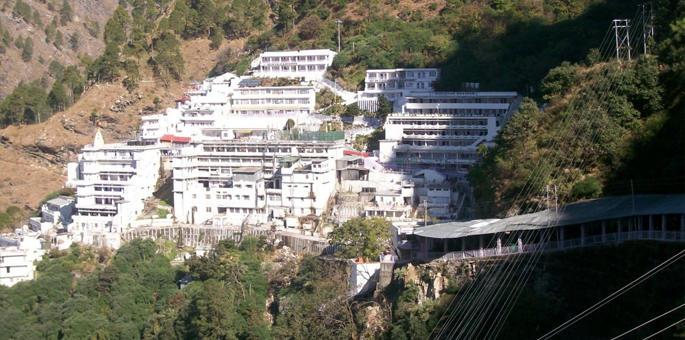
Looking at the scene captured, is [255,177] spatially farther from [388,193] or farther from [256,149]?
[388,193]

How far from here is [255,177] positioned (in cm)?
3144

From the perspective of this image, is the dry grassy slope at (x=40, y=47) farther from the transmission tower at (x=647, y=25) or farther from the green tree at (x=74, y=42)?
the transmission tower at (x=647, y=25)

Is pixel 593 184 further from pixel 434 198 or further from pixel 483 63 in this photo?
pixel 483 63

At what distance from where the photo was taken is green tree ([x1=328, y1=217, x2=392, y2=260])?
2484 cm

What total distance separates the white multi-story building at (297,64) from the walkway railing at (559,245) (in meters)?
18.6

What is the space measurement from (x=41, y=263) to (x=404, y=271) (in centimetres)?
1504

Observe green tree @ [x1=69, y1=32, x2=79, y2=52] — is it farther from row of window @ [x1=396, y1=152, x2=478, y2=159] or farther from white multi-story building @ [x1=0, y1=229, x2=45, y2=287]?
row of window @ [x1=396, y1=152, x2=478, y2=159]

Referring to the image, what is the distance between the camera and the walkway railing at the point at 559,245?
1697cm

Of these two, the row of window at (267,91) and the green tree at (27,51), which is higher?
the green tree at (27,51)

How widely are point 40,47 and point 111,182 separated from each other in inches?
1685

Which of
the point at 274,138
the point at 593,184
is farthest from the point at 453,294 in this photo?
the point at 274,138

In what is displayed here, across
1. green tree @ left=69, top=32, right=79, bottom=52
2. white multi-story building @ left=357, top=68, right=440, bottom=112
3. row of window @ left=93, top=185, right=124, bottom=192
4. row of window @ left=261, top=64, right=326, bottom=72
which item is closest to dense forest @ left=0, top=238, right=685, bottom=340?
row of window @ left=93, top=185, right=124, bottom=192

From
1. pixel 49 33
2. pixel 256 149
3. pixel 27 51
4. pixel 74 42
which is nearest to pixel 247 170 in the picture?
pixel 256 149

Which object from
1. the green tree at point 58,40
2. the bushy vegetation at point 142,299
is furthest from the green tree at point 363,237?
the green tree at point 58,40
